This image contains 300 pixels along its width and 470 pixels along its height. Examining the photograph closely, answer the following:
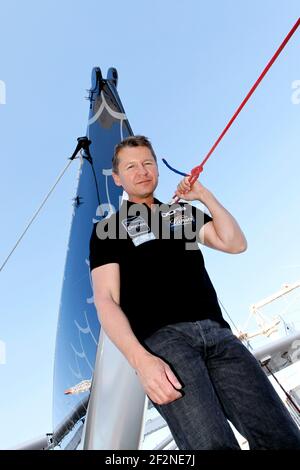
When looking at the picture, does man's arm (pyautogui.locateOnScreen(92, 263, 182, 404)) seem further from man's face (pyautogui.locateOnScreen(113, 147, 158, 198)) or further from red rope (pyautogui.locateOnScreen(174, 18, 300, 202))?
red rope (pyautogui.locateOnScreen(174, 18, 300, 202))

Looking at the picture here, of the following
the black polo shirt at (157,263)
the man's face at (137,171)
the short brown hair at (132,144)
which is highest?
the short brown hair at (132,144)

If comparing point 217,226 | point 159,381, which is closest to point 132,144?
point 217,226

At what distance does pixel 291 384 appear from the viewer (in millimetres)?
6609

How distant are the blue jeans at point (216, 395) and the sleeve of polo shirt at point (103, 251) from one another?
411mm

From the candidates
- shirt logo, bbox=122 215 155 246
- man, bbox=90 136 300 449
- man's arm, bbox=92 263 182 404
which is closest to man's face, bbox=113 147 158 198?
man, bbox=90 136 300 449

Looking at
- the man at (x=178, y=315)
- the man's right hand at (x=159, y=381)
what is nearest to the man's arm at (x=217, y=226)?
the man at (x=178, y=315)

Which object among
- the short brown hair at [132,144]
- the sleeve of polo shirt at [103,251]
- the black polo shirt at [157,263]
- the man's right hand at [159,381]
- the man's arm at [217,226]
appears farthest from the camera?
the short brown hair at [132,144]

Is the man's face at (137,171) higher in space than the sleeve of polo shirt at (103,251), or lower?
higher

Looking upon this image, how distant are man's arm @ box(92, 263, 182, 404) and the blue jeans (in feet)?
0.25

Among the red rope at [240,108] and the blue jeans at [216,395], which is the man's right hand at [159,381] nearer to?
the blue jeans at [216,395]

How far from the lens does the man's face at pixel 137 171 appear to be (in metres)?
1.88
